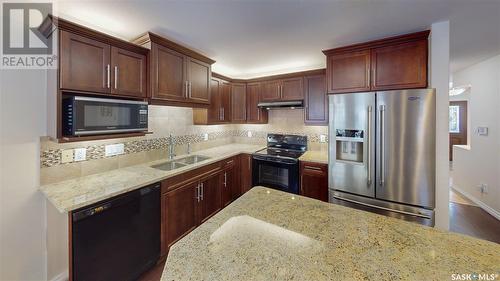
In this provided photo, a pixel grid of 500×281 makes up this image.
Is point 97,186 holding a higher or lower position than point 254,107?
lower

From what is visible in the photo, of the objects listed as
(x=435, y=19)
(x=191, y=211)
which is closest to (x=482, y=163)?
(x=435, y=19)

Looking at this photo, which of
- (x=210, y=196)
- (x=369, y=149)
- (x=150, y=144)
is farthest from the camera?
(x=210, y=196)

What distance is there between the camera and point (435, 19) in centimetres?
185

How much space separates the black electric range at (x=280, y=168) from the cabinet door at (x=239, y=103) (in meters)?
0.81

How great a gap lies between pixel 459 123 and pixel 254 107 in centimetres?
646

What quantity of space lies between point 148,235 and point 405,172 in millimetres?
2600

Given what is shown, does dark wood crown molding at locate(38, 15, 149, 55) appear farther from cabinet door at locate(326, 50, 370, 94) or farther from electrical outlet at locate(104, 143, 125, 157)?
cabinet door at locate(326, 50, 370, 94)

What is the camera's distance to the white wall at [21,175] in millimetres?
1460

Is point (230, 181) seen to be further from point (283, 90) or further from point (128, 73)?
point (128, 73)

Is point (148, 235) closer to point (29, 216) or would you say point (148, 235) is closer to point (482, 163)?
point (29, 216)

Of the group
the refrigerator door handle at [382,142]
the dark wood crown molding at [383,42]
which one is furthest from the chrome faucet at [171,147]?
the refrigerator door handle at [382,142]

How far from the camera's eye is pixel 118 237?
5.23 ft

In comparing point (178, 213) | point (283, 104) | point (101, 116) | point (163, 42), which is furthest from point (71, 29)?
point (283, 104)

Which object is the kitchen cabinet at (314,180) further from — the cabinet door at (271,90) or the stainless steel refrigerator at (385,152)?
the cabinet door at (271,90)
